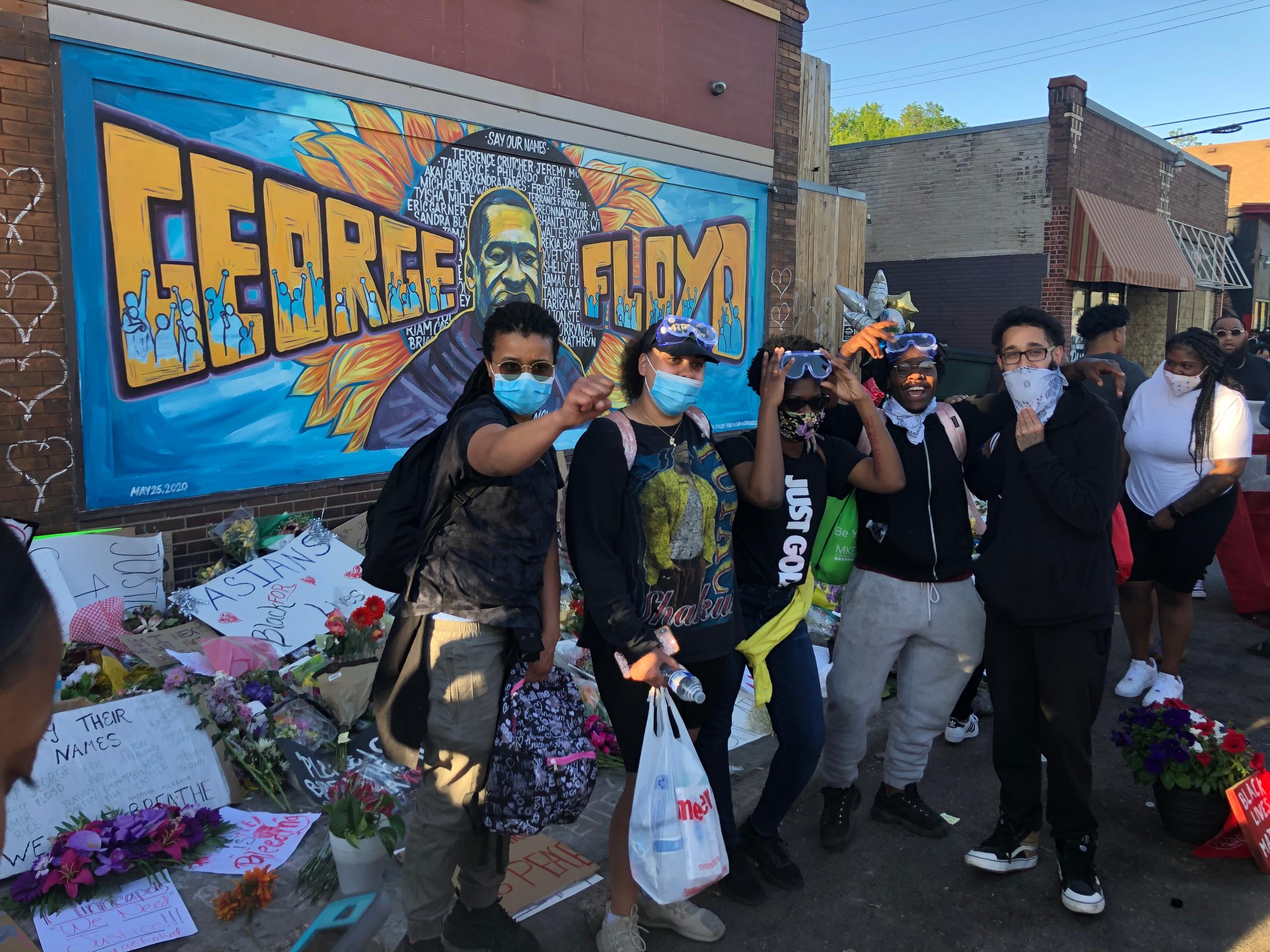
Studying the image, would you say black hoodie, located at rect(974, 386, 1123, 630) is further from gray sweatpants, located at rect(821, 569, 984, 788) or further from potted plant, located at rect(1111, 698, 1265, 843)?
potted plant, located at rect(1111, 698, 1265, 843)

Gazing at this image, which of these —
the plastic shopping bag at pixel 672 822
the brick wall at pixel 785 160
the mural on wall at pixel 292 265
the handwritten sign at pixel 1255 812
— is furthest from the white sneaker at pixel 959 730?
the brick wall at pixel 785 160

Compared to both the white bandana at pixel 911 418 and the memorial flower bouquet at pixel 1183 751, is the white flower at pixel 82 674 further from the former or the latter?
the memorial flower bouquet at pixel 1183 751

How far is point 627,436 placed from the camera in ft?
9.28

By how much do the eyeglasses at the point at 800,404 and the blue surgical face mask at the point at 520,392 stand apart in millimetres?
992

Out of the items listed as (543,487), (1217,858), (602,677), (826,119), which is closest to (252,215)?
(543,487)

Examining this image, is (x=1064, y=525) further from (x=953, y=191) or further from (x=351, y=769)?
(x=953, y=191)

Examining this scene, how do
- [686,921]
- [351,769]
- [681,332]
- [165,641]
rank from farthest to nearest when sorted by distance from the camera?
1. [165,641]
2. [351,769]
3. [686,921]
4. [681,332]

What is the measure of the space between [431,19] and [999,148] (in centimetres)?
1452

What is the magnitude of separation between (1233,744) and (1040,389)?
1.82m

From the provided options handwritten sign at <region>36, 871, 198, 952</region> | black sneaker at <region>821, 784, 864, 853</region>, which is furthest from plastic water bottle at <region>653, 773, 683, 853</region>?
handwritten sign at <region>36, 871, 198, 952</region>

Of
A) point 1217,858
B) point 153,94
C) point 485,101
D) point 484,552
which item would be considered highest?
point 485,101

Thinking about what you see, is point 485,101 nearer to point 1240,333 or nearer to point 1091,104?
point 1240,333

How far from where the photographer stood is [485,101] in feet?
23.2

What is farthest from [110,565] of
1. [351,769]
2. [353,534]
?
[351,769]
